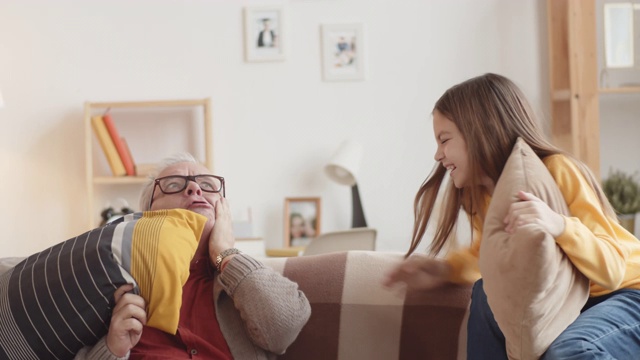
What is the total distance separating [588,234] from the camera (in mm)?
1492

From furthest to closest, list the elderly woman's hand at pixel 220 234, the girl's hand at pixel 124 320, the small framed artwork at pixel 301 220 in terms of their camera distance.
Answer: 1. the small framed artwork at pixel 301 220
2. the elderly woman's hand at pixel 220 234
3. the girl's hand at pixel 124 320

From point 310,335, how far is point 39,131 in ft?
10.1

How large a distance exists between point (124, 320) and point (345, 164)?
9.04ft

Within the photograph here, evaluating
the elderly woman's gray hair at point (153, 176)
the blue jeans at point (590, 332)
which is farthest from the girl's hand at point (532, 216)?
the elderly woman's gray hair at point (153, 176)

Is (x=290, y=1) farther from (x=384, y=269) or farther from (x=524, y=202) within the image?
(x=524, y=202)

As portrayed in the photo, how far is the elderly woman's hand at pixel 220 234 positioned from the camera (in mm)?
1993

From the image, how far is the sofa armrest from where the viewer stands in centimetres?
188

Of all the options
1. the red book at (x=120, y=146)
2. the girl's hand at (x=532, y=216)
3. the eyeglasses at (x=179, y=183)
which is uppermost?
the red book at (x=120, y=146)

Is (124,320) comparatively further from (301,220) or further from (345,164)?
(301,220)

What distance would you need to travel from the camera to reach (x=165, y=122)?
4.60 m

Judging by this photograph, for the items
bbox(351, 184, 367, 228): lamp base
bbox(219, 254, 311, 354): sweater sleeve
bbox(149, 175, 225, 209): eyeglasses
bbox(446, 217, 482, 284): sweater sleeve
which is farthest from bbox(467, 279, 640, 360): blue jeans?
bbox(351, 184, 367, 228): lamp base

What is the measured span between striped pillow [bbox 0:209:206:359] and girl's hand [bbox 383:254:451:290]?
1.61 feet

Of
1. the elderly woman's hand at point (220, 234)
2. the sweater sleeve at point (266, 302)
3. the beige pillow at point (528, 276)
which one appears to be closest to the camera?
the beige pillow at point (528, 276)

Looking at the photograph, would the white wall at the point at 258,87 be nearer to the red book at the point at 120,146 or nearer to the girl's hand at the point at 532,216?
the red book at the point at 120,146
